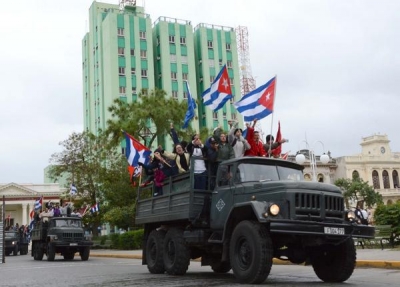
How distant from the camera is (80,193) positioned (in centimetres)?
4238

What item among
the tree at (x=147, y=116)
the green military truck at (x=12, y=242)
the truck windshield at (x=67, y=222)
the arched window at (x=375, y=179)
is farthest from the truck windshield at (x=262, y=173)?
the arched window at (x=375, y=179)

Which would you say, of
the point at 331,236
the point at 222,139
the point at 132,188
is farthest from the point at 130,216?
the point at 331,236

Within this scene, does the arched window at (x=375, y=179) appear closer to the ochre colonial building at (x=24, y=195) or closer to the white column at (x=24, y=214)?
the ochre colonial building at (x=24, y=195)

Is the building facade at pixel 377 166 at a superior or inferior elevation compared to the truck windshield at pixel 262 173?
superior

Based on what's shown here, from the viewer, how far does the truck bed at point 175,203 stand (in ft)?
37.9

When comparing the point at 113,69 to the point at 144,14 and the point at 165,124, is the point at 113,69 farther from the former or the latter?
the point at 165,124

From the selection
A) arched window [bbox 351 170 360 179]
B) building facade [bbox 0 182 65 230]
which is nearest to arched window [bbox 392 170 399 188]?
arched window [bbox 351 170 360 179]

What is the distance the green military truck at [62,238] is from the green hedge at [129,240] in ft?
23.1

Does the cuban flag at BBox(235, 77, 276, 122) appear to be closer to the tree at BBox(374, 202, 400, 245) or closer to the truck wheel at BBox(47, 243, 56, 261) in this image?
the tree at BBox(374, 202, 400, 245)

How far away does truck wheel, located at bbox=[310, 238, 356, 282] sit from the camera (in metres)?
10.1

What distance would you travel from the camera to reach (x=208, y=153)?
11.9 metres

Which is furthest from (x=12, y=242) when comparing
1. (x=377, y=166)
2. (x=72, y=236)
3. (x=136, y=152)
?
(x=377, y=166)

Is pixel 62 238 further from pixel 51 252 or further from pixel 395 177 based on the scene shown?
pixel 395 177

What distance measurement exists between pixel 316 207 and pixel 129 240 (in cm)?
2399
